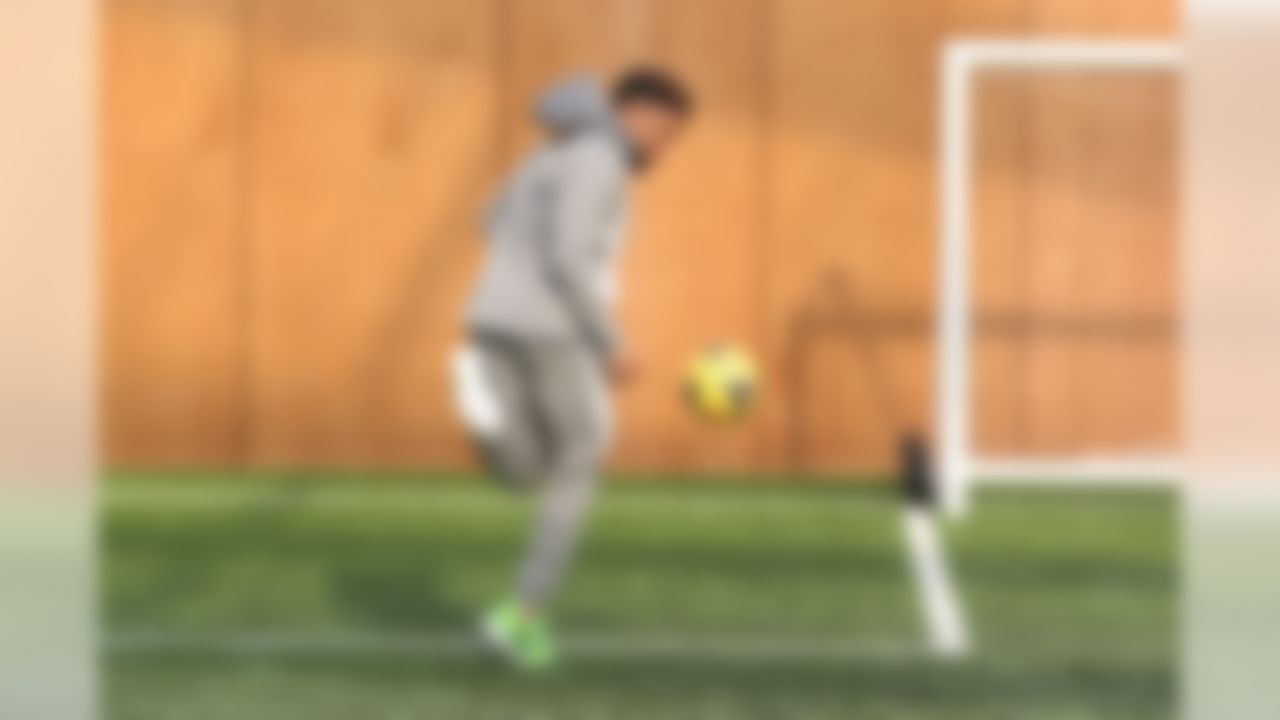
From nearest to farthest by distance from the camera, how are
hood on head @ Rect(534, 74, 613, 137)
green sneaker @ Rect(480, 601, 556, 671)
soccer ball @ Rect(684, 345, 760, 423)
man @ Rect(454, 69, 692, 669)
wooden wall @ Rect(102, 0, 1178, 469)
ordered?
man @ Rect(454, 69, 692, 669), green sneaker @ Rect(480, 601, 556, 671), hood on head @ Rect(534, 74, 613, 137), soccer ball @ Rect(684, 345, 760, 423), wooden wall @ Rect(102, 0, 1178, 469)

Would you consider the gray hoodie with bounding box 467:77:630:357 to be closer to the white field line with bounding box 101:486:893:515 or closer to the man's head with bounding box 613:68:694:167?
the man's head with bounding box 613:68:694:167

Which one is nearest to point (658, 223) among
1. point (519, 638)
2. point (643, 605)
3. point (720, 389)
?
point (720, 389)

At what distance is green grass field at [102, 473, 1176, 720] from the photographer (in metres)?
5.99

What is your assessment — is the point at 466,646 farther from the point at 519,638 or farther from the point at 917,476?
the point at 917,476

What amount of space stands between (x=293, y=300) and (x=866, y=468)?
2911 mm

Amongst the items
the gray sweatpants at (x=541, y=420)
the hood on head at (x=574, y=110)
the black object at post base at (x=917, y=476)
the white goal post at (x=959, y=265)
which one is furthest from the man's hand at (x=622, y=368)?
the black object at post base at (x=917, y=476)

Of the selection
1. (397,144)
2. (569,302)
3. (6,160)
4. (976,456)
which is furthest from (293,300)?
(6,160)

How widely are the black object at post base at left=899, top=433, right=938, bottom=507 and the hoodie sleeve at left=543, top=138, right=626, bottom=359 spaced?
4691 millimetres

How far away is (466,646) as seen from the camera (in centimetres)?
701

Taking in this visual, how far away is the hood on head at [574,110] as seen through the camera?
669 cm

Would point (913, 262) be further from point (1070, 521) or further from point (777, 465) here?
point (1070, 521)

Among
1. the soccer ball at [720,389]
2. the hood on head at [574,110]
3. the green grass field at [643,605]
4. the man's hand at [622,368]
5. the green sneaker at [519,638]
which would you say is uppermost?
the hood on head at [574,110]

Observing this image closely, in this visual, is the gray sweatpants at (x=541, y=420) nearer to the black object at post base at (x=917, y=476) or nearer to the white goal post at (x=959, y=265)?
the white goal post at (x=959, y=265)

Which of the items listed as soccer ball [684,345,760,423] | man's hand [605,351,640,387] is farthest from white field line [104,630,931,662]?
soccer ball [684,345,760,423]
